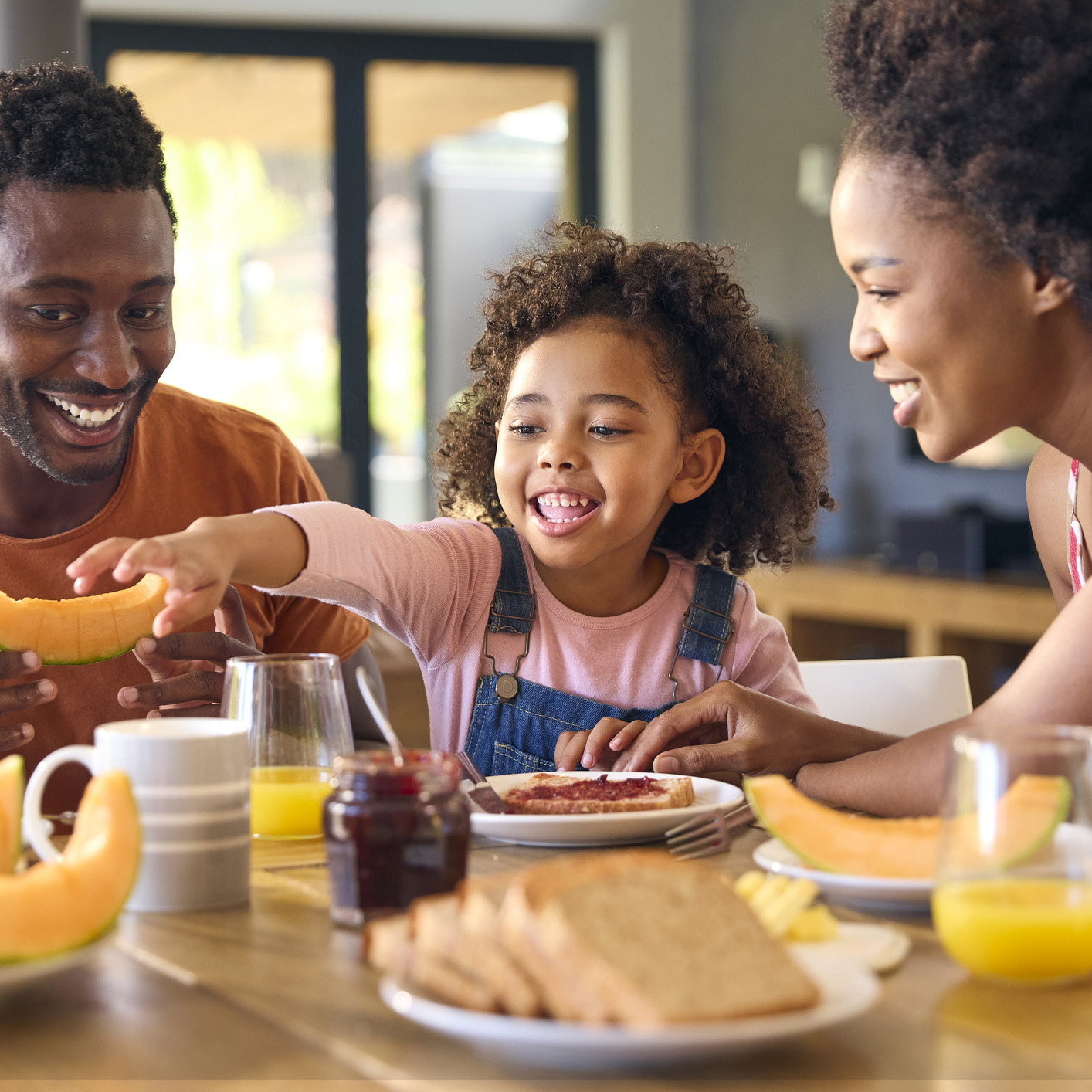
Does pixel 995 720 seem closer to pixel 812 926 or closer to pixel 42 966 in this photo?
pixel 812 926

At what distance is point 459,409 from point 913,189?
3.42 feet

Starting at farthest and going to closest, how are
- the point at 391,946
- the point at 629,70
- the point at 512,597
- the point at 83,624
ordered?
1. the point at 629,70
2. the point at 512,597
3. the point at 83,624
4. the point at 391,946

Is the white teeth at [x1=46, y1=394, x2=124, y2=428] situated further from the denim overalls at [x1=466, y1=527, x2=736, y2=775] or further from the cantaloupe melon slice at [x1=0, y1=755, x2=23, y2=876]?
the cantaloupe melon slice at [x1=0, y1=755, x2=23, y2=876]

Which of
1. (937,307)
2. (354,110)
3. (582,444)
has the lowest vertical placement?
(582,444)

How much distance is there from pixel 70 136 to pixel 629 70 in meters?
5.44

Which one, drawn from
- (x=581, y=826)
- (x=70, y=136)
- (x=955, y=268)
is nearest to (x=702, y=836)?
(x=581, y=826)

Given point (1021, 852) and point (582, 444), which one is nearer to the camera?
point (1021, 852)

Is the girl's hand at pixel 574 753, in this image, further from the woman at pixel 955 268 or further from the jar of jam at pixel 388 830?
the jar of jam at pixel 388 830

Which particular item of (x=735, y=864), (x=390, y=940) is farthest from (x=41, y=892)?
(x=735, y=864)

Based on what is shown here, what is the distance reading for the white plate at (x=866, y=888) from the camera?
0.98 metres

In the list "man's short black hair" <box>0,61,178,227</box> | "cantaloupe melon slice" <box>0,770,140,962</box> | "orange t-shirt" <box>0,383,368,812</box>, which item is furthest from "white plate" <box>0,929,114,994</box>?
"man's short black hair" <box>0,61,178,227</box>

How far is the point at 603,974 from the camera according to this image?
28.0 inches

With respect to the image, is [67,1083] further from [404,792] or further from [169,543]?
[169,543]

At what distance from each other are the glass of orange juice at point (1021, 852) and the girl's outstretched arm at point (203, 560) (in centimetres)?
70
